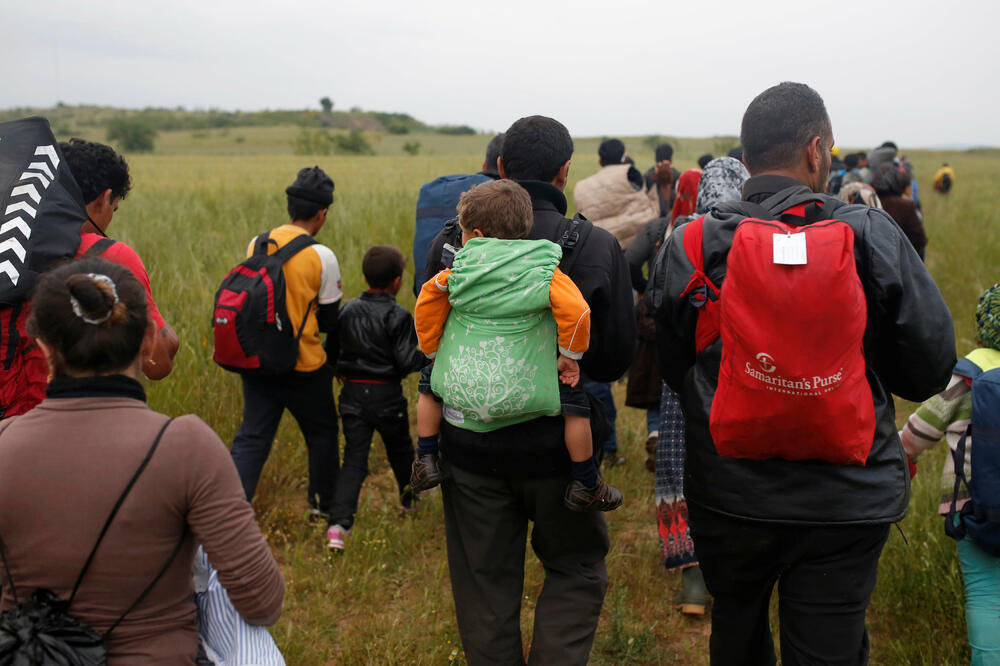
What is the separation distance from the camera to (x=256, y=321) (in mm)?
3891

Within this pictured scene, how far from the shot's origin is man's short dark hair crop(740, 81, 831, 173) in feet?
7.49

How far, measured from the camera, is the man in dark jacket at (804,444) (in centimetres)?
207

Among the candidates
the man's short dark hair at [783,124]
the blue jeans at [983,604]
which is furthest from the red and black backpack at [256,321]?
the blue jeans at [983,604]

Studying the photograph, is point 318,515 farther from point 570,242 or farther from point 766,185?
point 766,185

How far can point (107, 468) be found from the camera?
63.6 inches

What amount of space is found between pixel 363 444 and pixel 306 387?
49cm

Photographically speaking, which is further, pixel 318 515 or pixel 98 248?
pixel 318 515

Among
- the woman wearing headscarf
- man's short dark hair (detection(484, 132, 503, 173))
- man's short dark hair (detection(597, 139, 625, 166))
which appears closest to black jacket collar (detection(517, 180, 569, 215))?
the woman wearing headscarf

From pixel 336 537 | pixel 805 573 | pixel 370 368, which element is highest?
pixel 805 573

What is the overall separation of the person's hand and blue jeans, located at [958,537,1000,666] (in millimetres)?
1507

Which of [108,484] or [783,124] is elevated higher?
[783,124]

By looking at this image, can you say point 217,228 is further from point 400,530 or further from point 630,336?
point 630,336

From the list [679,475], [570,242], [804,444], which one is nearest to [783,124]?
[570,242]

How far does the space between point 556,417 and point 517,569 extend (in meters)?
0.60
